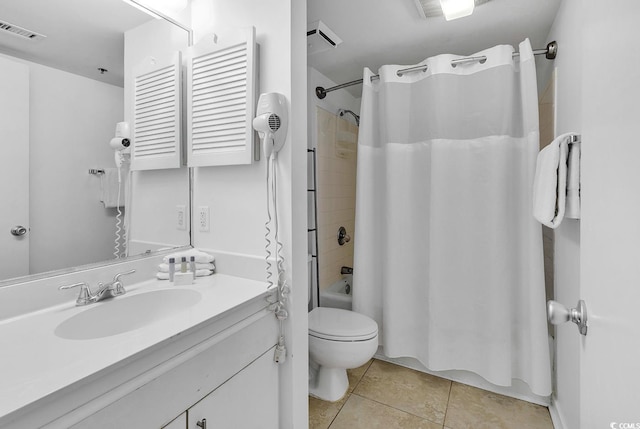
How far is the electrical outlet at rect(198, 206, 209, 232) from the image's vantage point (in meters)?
1.51

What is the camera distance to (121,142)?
1286mm

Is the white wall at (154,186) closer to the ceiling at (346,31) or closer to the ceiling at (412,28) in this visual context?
the ceiling at (346,31)

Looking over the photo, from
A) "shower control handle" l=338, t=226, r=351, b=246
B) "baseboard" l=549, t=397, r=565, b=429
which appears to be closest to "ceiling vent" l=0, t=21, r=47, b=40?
"shower control handle" l=338, t=226, r=351, b=246

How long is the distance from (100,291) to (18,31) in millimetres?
925

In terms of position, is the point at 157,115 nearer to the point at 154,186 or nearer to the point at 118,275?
the point at 154,186

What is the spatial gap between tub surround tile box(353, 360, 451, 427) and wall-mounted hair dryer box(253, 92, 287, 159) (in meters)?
1.60

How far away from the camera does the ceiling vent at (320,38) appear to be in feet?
5.94

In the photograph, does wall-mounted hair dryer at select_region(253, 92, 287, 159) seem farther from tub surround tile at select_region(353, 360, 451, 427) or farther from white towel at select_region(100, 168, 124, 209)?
tub surround tile at select_region(353, 360, 451, 427)

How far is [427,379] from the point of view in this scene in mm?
1997

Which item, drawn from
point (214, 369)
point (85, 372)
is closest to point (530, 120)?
point (214, 369)

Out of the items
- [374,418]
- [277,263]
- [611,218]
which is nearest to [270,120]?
[277,263]

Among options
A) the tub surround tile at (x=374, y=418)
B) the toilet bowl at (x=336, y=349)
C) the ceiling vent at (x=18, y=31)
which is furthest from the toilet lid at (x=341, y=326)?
the ceiling vent at (x=18, y=31)

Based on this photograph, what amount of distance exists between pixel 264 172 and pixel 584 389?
1.22 m

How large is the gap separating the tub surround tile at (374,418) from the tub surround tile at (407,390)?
4 cm
